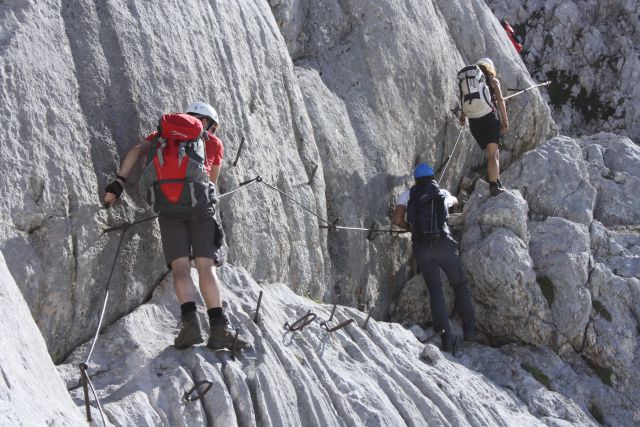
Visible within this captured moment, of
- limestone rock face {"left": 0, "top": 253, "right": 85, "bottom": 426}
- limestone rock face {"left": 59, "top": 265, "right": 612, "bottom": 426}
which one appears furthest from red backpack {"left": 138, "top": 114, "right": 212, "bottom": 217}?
limestone rock face {"left": 0, "top": 253, "right": 85, "bottom": 426}

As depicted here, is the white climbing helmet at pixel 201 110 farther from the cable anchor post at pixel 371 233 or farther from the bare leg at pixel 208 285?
the cable anchor post at pixel 371 233

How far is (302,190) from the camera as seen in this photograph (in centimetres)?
1422

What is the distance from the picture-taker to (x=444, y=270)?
1502 cm

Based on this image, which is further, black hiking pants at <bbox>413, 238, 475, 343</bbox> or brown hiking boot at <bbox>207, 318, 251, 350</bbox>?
black hiking pants at <bbox>413, 238, 475, 343</bbox>

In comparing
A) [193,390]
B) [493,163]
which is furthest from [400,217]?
[193,390]

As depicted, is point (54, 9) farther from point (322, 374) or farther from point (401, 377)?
point (401, 377)

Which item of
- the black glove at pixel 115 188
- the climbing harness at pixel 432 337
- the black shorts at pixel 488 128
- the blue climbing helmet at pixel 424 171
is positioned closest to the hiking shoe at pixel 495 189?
the black shorts at pixel 488 128

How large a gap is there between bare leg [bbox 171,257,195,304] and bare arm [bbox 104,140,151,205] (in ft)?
3.66

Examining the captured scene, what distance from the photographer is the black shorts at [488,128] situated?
683 inches

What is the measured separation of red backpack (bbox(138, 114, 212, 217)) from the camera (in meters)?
10.1

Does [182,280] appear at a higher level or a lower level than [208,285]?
higher

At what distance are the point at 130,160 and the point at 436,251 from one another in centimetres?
641

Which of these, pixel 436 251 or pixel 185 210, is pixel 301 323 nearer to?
pixel 185 210

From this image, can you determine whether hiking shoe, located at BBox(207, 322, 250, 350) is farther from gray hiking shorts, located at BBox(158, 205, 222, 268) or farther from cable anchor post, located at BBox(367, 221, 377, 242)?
cable anchor post, located at BBox(367, 221, 377, 242)
